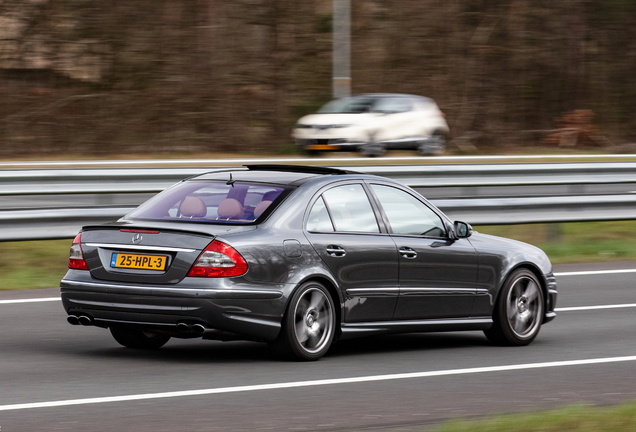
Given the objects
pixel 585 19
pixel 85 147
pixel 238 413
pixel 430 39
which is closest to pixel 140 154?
pixel 85 147

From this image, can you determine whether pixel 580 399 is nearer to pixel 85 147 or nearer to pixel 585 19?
pixel 85 147

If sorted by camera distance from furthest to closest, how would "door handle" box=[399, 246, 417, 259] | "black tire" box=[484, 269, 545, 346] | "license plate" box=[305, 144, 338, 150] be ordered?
"license plate" box=[305, 144, 338, 150] < "black tire" box=[484, 269, 545, 346] < "door handle" box=[399, 246, 417, 259]

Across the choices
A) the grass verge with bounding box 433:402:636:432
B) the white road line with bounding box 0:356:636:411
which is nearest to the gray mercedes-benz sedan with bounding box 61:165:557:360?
the white road line with bounding box 0:356:636:411

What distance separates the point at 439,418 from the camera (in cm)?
620

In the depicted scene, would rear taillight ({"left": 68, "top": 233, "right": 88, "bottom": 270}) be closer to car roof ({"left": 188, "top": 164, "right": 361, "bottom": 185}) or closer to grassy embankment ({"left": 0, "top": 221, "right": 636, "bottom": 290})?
car roof ({"left": 188, "top": 164, "right": 361, "bottom": 185})

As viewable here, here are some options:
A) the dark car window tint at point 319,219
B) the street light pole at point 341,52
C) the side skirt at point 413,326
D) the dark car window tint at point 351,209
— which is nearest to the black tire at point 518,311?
the side skirt at point 413,326

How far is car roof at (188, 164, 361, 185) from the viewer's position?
832 cm

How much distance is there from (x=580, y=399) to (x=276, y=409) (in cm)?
184

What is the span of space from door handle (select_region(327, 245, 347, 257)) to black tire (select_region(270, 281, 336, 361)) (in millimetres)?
243

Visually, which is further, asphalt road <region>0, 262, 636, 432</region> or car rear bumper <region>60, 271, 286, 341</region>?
car rear bumper <region>60, 271, 286, 341</region>

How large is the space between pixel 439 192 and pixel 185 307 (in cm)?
945

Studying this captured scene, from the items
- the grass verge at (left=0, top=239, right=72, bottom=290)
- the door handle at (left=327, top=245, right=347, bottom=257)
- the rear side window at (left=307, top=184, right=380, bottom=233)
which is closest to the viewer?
the door handle at (left=327, top=245, right=347, bottom=257)

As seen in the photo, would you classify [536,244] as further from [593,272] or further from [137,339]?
[137,339]

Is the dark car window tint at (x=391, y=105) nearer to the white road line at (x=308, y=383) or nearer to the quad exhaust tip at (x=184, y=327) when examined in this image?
the white road line at (x=308, y=383)
